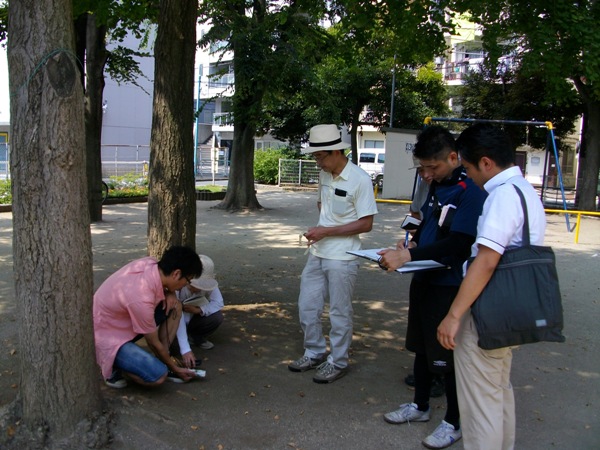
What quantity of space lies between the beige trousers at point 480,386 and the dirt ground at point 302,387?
30.4 inches

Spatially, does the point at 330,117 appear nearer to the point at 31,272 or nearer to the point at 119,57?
the point at 119,57

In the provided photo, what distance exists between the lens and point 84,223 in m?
3.31

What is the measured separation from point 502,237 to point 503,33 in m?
6.74

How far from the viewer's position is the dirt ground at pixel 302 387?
3621 mm

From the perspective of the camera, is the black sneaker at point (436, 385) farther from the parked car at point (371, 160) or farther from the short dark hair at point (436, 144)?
the parked car at point (371, 160)

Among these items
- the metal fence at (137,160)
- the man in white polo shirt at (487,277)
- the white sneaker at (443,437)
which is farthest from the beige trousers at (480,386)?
the metal fence at (137,160)

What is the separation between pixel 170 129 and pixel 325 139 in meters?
1.58

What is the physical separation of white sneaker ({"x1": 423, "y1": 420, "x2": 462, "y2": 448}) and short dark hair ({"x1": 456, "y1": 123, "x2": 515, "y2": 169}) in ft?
5.27

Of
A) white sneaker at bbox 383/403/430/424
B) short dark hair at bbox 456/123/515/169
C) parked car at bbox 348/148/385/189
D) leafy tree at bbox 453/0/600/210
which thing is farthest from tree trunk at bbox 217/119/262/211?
parked car at bbox 348/148/385/189

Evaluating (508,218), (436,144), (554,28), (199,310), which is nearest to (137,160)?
(554,28)

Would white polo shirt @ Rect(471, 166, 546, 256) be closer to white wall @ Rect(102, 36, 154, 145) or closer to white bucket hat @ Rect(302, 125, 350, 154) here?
white bucket hat @ Rect(302, 125, 350, 154)

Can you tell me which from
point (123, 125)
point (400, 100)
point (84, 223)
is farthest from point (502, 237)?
point (123, 125)

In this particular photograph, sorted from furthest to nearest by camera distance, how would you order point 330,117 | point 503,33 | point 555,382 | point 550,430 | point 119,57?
point 330,117 < point 119,57 < point 503,33 < point 555,382 < point 550,430

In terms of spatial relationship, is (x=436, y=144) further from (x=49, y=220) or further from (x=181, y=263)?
(x=49, y=220)
